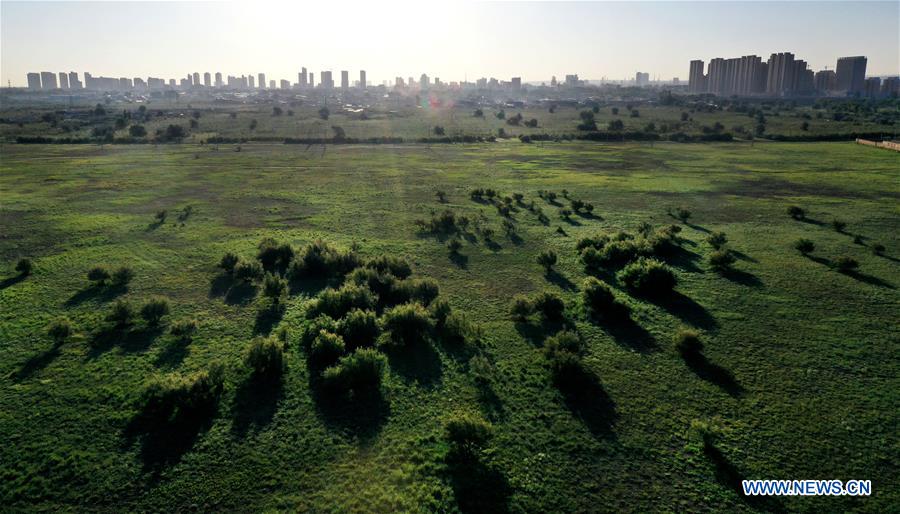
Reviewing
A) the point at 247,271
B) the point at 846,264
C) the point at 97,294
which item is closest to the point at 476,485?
the point at 247,271

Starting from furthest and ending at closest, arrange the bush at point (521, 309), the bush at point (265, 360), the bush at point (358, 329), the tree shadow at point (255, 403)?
the bush at point (521, 309) < the bush at point (358, 329) < the bush at point (265, 360) < the tree shadow at point (255, 403)

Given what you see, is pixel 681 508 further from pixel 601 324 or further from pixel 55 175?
pixel 55 175

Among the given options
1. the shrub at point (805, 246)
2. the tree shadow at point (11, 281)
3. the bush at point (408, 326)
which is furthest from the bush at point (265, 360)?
A: the shrub at point (805, 246)

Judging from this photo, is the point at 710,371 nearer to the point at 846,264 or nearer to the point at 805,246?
the point at 846,264

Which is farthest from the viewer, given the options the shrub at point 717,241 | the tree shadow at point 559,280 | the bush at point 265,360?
the shrub at point 717,241

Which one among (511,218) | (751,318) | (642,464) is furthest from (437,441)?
(511,218)

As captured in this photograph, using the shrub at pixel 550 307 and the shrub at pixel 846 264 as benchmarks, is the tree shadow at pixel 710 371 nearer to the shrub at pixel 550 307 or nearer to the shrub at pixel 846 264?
the shrub at pixel 550 307

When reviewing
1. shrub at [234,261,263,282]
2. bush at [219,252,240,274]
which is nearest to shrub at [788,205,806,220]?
shrub at [234,261,263,282]
